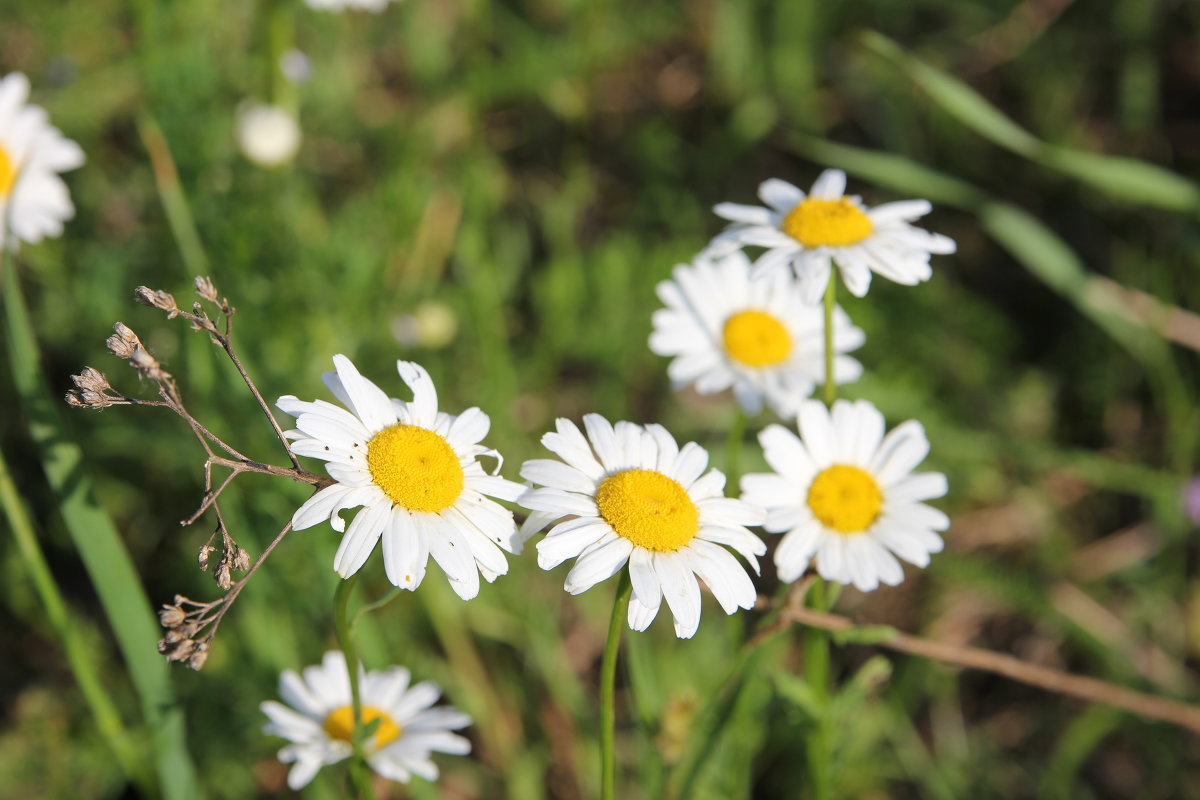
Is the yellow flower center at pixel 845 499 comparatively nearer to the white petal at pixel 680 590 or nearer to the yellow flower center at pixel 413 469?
the white petal at pixel 680 590

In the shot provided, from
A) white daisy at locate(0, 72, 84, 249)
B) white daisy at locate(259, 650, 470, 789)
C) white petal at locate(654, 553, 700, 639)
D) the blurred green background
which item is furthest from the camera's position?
the blurred green background

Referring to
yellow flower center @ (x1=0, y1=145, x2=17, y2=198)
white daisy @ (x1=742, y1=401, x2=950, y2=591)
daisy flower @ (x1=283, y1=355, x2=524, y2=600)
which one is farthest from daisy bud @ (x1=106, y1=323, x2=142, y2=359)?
yellow flower center @ (x1=0, y1=145, x2=17, y2=198)

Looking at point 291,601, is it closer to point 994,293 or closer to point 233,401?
point 233,401

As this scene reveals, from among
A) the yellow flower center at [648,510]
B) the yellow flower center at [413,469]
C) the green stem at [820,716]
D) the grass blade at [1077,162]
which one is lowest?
the green stem at [820,716]

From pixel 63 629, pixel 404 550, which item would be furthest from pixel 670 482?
pixel 63 629

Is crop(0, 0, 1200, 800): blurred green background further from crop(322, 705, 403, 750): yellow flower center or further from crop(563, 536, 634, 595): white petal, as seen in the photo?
crop(563, 536, 634, 595): white petal

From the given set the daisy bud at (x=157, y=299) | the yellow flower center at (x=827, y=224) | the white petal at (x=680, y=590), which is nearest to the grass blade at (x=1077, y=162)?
the yellow flower center at (x=827, y=224)
